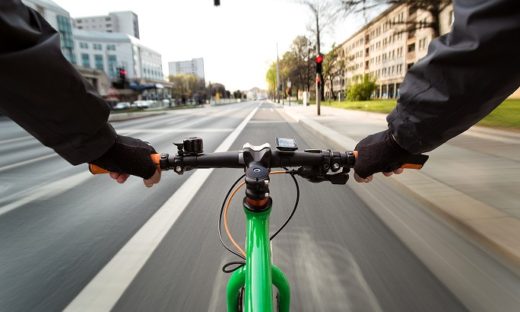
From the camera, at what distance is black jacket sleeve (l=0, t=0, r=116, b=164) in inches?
34.6

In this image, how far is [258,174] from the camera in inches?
44.9

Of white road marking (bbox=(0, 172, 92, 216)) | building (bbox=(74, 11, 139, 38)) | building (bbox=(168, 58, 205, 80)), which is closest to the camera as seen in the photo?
white road marking (bbox=(0, 172, 92, 216))

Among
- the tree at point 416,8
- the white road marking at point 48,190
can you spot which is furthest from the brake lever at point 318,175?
the tree at point 416,8

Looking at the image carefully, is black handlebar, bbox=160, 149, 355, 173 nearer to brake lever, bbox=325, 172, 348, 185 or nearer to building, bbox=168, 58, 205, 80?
brake lever, bbox=325, 172, 348, 185

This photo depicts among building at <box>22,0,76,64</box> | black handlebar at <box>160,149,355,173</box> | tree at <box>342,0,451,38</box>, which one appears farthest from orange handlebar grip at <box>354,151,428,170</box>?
building at <box>22,0,76,64</box>

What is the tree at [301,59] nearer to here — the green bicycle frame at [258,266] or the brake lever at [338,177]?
the brake lever at [338,177]

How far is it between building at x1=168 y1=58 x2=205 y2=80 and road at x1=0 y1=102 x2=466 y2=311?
180117mm

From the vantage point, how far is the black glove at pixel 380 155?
1.25 m

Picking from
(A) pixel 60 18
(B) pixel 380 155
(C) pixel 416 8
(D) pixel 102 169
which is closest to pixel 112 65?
(A) pixel 60 18

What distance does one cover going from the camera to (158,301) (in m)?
2.01

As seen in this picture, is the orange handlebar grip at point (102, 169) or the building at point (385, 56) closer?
the orange handlebar grip at point (102, 169)

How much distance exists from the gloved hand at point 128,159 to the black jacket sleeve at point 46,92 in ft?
0.20

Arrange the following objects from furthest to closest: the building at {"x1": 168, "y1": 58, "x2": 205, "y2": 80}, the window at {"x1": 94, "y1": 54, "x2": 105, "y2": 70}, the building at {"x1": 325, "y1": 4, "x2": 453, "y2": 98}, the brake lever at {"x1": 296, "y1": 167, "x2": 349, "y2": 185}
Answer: the building at {"x1": 168, "y1": 58, "x2": 205, "y2": 80} < the window at {"x1": 94, "y1": 54, "x2": 105, "y2": 70} < the building at {"x1": 325, "y1": 4, "x2": 453, "y2": 98} < the brake lever at {"x1": 296, "y1": 167, "x2": 349, "y2": 185}

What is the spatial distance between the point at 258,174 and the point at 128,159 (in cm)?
53
